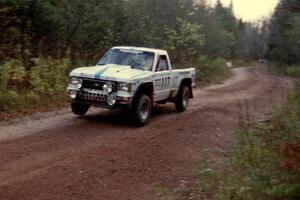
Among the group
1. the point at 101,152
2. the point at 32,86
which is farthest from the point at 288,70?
the point at 101,152

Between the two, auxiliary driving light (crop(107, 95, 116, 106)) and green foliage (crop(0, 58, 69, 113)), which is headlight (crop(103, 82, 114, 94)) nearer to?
auxiliary driving light (crop(107, 95, 116, 106))

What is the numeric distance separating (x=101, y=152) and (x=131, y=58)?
4326mm

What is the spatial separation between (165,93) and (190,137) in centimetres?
270

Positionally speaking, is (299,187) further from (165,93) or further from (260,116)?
(260,116)

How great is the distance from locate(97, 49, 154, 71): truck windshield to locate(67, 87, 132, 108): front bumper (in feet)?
4.75

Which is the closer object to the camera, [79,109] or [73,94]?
[73,94]

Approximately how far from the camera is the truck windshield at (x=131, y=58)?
1244 cm

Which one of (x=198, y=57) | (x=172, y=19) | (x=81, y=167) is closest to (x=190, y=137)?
(x=81, y=167)

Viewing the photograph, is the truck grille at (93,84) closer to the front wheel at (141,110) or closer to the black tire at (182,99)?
the front wheel at (141,110)

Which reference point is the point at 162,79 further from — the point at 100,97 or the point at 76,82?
the point at 76,82

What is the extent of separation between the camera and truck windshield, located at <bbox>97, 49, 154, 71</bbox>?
40.8ft

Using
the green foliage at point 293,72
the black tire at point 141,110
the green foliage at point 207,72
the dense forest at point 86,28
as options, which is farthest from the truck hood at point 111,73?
the green foliage at point 293,72

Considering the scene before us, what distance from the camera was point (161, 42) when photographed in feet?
96.2

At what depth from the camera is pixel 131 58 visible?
495 inches
